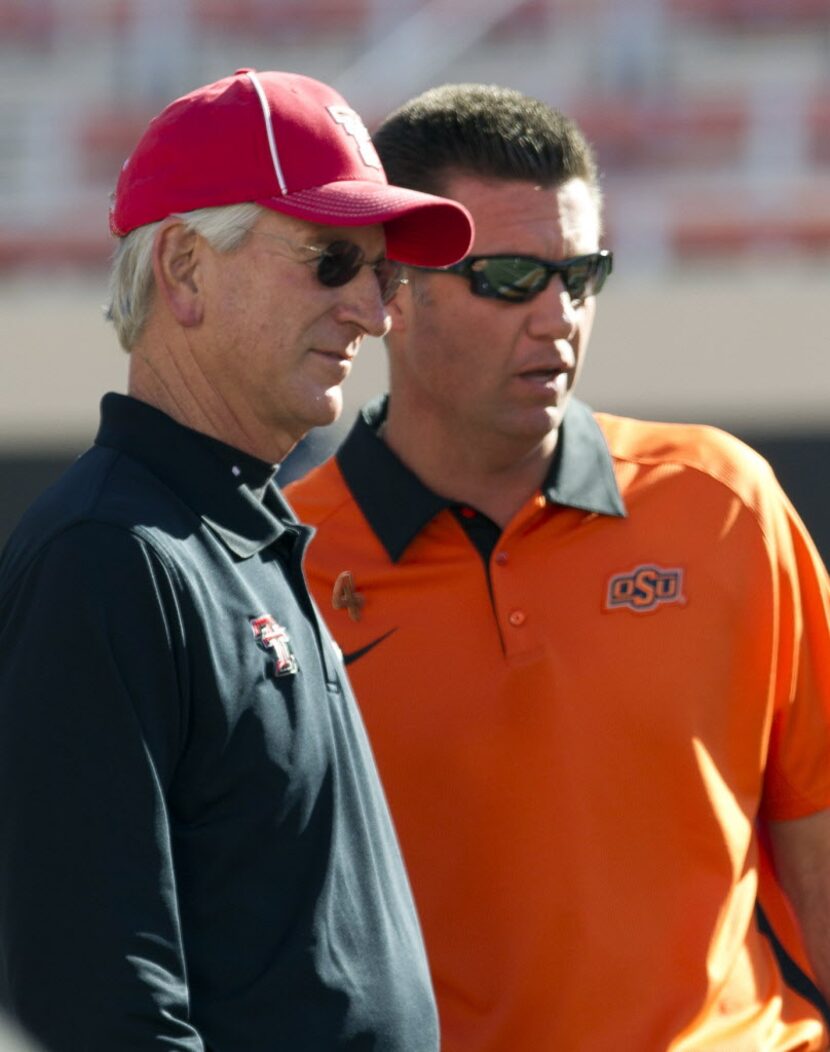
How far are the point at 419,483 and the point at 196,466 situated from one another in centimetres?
82

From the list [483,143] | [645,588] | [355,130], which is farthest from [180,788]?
[483,143]

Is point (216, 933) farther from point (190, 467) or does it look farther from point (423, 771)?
point (423, 771)

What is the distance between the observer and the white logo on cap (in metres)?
1.93

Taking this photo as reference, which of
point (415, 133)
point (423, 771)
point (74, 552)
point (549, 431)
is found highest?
point (415, 133)

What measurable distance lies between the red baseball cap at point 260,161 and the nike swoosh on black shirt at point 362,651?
2.32 ft

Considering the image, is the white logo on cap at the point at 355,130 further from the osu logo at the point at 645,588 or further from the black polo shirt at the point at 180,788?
the osu logo at the point at 645,588

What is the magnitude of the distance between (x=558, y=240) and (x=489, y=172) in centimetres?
15

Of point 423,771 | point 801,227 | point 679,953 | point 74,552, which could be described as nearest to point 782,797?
point 679,953

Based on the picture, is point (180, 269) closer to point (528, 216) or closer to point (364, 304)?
point (364, 304)

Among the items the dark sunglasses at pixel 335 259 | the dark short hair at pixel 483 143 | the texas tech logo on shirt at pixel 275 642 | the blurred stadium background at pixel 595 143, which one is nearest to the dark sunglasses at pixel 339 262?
the dark sunglasses at pixel 335 259

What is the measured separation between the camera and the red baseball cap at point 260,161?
72.4 inches

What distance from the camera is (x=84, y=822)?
5.32 ft

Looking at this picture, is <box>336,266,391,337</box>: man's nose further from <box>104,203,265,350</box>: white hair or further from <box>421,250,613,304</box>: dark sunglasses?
<box>421,250,613,304</box>: dark sunglasses

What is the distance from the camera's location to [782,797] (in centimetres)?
254
